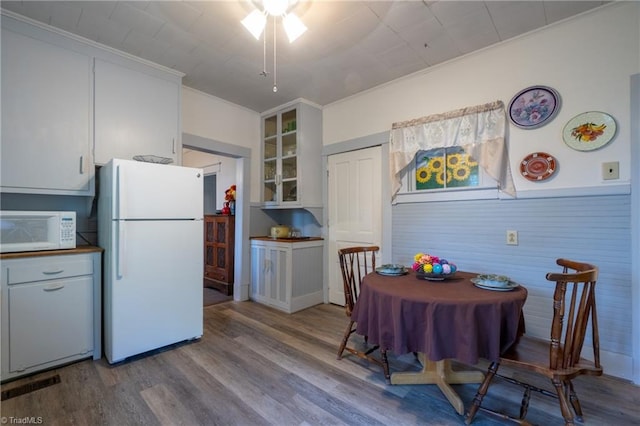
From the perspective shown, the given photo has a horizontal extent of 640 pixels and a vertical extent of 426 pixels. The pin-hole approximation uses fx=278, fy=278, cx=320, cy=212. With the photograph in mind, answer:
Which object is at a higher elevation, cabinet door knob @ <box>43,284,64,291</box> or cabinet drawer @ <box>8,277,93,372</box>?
cabinet door knob @ <box>43,284,64,291</box>

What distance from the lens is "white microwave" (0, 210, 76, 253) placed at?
199cm

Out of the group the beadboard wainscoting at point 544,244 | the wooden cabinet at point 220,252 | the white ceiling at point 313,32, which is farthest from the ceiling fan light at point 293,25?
the wooden cabinet at point 220,252

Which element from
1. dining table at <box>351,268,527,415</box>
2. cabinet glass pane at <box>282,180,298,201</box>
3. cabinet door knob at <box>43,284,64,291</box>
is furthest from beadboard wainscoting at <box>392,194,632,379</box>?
cabinet door knob at <box>43,284,64,291</box>

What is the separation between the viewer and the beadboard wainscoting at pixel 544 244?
77.3 inches

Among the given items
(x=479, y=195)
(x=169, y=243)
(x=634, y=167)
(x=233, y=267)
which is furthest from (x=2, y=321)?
(x=634, y=167)

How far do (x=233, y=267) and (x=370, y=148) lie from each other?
2.64 meters

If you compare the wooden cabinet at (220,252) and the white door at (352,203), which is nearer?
the white door at (352,203)

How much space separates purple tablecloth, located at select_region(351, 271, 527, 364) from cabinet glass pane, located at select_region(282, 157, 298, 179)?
2.30 m

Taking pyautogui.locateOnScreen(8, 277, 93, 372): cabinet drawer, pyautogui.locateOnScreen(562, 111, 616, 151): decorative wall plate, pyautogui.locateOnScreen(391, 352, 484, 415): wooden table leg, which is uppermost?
pyautogui.locateOnScreen(562, 111, 616, 151): decorative wall plate

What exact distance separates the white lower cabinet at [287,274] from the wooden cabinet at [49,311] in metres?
1.74

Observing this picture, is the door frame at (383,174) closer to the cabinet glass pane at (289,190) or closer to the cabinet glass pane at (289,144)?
the cabinet glass pane at (289,144)

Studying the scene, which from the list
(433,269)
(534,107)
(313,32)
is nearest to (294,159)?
(313,32)

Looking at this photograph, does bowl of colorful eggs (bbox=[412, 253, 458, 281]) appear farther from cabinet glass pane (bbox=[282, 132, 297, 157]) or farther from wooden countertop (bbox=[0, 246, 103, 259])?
wooden countertop (bbox=[0, 246, 103, 259])

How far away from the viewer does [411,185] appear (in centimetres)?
298
